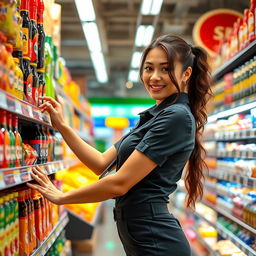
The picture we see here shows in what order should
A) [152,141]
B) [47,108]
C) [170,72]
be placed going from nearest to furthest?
[152,141], [170,72], [47,108]

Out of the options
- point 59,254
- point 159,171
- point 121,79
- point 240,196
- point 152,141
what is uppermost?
point 121,79

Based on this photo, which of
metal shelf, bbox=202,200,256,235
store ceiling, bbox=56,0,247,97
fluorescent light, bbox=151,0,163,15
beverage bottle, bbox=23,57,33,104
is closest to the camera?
beverage bottle, bbox=23,57,33,104

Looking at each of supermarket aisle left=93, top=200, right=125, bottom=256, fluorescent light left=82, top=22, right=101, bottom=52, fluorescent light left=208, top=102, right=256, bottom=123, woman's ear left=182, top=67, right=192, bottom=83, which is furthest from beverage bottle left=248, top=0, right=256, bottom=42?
supermarket aisle left=93, top=200, right=125, bottom=256

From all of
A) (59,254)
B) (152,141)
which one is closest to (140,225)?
(152,141)

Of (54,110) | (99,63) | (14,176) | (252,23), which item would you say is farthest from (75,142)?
(99,63)

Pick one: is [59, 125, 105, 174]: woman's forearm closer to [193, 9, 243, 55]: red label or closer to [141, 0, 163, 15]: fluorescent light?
[141, 0, 163, 15]: fluorescent light

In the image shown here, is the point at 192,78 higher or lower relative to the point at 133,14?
lower

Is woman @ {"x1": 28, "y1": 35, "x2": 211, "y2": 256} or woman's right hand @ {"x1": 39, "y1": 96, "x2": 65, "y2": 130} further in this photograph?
woman's right hand @ {"x1": 39, "y1": 96, "x2": 65, "y2": 130}

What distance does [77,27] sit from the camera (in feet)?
36.0

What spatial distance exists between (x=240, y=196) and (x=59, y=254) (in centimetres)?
162

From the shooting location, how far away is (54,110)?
2459mm

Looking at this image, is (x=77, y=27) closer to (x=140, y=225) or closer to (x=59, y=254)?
(x=59, y=254)

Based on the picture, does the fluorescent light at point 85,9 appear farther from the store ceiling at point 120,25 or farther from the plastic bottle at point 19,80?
the plastic bottle at point 19,80

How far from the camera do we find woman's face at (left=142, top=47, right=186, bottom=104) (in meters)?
2.27
